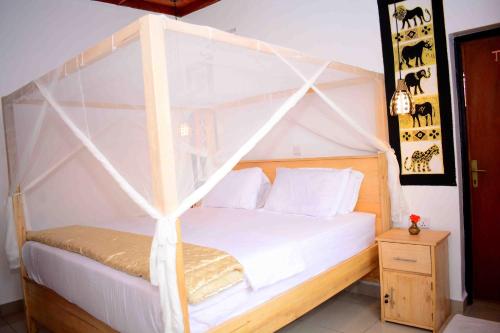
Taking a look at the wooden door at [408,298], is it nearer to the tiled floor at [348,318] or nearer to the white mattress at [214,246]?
the tiled floor at [348,318]

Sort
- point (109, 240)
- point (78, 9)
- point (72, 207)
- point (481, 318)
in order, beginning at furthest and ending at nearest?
point (78, 9)
point (72, 207)
point (481, 318)
point (109, 240)

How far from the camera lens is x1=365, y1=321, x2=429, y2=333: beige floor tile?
2.58m

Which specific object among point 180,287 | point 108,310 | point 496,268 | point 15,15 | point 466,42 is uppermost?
point 15,15

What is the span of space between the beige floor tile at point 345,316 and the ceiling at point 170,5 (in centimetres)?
363

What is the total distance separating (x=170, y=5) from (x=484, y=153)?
386cm

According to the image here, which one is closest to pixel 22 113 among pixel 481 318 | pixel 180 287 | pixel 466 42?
pixel 180 287

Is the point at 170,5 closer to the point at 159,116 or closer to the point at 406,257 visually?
the point at 159,116

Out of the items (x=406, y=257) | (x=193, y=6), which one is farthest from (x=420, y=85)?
(x=193, y=6)

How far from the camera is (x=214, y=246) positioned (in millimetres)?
2240

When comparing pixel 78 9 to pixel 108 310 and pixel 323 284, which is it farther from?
pixel 323 284

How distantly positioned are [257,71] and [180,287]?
1359 mm

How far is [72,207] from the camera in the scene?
3.51 meters

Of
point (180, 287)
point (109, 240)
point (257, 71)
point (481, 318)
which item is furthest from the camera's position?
point (481, 318)

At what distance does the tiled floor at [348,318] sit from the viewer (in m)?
2.66
